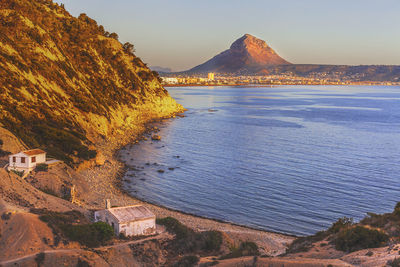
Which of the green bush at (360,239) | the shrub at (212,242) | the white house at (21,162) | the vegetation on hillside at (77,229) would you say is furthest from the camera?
the white house at (21,162)

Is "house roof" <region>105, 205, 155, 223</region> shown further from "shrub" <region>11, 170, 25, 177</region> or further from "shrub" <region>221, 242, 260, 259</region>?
"shrub" <region>11, 170, 25, 177</region>

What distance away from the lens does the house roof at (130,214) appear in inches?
848

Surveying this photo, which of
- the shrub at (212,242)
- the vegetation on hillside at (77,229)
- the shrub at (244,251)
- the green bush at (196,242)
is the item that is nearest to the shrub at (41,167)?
the vegetation on hillside at (77,229)

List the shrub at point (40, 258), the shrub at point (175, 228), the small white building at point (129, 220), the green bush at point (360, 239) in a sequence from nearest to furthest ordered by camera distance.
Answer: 1. the shrub at point (40, 258)
2. the green bush at point (360, 239)
3. the small white building at point (129, 220)
4. the shrub at point (175, 228)

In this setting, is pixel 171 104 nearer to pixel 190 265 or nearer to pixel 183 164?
pixel 183 164

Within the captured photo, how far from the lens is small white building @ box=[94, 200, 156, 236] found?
21.2 meters

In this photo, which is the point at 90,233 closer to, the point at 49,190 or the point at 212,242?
the point at 212,242

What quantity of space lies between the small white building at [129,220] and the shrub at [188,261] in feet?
13.9

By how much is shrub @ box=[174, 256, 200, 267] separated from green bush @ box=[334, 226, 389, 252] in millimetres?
6535

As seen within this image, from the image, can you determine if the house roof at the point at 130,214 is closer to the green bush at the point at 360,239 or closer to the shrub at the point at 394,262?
the green bush at the point at 360,239

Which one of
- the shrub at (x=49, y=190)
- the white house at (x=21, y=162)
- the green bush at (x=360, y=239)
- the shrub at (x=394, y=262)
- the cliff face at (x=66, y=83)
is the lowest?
the shrub at (x=49, y=190)

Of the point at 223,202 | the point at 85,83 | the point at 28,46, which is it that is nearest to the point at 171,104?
the point at 85,83

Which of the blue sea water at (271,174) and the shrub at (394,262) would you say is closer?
the shrub at (394,262)

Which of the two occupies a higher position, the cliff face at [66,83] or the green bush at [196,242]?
the cliff face at [66,83]
